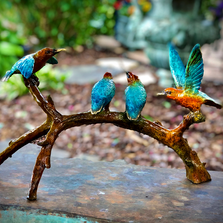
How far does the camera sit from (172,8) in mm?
3891

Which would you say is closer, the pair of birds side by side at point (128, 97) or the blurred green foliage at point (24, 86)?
the pair of birds side by side at point (128, 97)

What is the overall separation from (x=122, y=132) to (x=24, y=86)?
1.48 meters

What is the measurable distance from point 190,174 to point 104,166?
1.45 feet

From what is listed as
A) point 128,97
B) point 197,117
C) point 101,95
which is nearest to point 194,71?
point 197,117

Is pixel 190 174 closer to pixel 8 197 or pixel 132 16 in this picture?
pixel 8 197

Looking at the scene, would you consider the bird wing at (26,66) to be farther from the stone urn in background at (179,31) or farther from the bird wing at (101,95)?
the stone urn in background at (179,31)

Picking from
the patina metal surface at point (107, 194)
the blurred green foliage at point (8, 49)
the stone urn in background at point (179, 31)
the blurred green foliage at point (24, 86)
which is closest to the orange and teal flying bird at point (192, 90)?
the patina metal surface at point (107, 194)

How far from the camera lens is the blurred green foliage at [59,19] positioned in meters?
5.60

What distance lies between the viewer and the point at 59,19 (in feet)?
19.4

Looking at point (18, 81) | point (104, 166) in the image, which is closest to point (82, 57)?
point (18, 81)

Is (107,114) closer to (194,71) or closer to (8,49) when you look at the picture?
(194,71)

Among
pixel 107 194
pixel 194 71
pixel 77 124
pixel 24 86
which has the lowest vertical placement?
pixel 107 194

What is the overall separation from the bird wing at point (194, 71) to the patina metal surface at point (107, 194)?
463 mm

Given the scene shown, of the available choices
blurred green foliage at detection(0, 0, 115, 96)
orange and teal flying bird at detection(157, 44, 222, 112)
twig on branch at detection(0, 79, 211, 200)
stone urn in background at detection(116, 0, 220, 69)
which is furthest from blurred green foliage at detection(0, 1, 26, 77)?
orange and teal flying bird at detection(157, 44, 222, 112)
